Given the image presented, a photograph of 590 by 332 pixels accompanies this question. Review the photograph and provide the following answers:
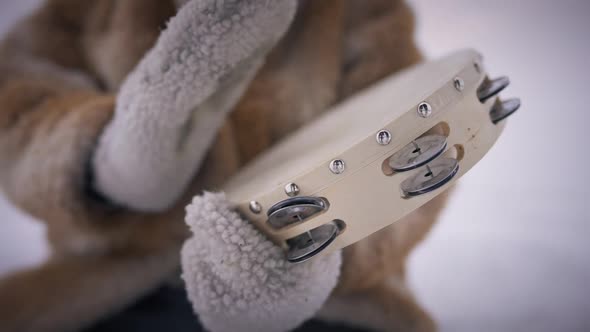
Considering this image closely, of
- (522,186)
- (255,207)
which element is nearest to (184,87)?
(255,207)

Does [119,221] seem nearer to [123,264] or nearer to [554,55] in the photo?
[123,264]

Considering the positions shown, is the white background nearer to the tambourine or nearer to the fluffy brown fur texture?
the fluffy brown fur texture

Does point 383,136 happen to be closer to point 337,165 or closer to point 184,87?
point 337,165

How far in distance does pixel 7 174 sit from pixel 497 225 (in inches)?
24.0

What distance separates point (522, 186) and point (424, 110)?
419 mm

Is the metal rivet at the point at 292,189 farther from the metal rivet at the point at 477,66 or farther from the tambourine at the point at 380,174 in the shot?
the metal rivet at the point at 477,66

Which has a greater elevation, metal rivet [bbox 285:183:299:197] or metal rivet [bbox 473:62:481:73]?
metal rivet [bbox 473:62:481:73]

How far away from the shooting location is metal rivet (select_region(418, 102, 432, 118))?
0.23 metres

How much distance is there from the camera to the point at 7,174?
46 cm

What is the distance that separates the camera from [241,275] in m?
0.26

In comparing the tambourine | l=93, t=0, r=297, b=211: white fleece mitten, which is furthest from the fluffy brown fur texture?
the tambourine

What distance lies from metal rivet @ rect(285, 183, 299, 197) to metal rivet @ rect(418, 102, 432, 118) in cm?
8

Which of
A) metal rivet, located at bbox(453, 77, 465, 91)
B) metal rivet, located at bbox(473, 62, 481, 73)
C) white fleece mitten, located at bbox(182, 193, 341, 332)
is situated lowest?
white fleece mitten, located at bbox(182, 193, 341, 332)

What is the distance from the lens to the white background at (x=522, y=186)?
1.60 ft
